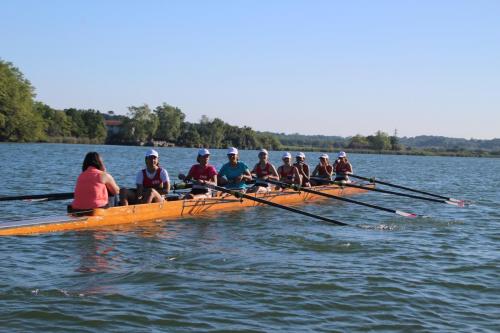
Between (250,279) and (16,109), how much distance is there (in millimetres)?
70585

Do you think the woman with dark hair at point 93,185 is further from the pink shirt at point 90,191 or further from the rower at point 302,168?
the rower at point 302,168

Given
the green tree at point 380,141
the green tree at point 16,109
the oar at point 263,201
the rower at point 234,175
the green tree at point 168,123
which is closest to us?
the oar at point 263,201

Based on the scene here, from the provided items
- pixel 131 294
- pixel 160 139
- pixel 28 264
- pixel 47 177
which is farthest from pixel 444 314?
pixel 160 139

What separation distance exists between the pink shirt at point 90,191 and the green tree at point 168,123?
123 metres

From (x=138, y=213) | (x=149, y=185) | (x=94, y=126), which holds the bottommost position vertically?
(x=138, y=213)

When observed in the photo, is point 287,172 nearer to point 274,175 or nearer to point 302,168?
point 302,168

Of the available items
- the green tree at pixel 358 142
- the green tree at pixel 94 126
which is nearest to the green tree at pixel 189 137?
→ the green tree at pixel 94 126

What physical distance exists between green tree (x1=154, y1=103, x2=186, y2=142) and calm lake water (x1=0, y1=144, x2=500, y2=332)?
12099cm

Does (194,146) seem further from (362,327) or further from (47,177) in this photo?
(362,327)

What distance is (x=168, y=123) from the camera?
445ft

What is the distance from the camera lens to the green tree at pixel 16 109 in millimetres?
72500

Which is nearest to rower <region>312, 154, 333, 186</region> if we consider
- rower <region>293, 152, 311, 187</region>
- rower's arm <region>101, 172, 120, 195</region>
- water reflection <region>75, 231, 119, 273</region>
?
rower <region>293, 152, 311, 187</region>

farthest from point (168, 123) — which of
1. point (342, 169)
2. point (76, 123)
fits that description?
point (342, 169)

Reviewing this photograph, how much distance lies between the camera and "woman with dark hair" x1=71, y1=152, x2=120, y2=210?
Result: 1150cm
